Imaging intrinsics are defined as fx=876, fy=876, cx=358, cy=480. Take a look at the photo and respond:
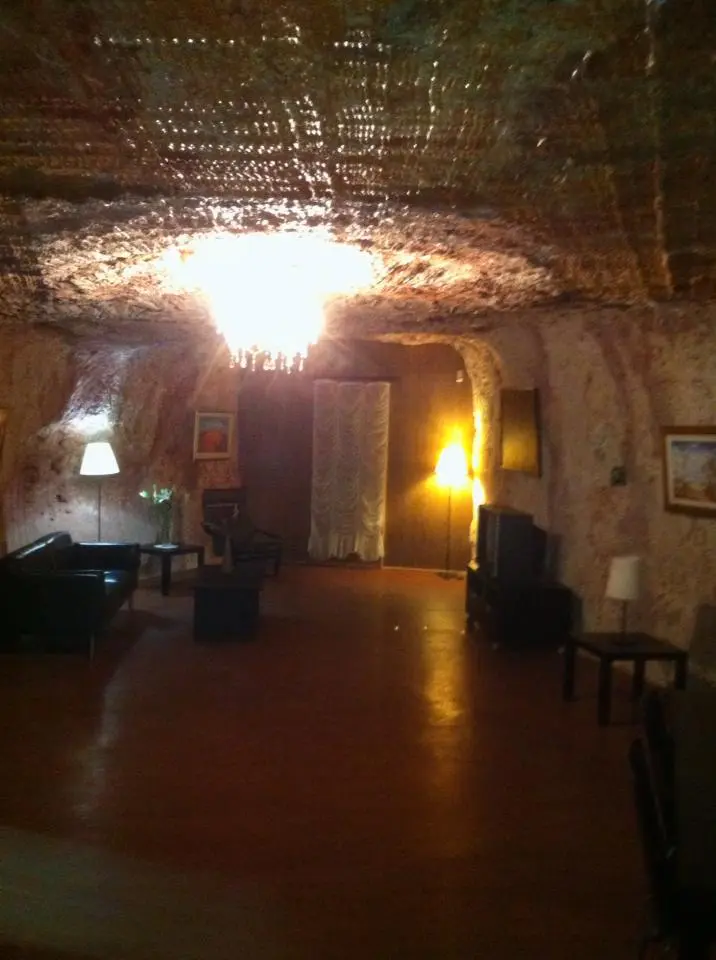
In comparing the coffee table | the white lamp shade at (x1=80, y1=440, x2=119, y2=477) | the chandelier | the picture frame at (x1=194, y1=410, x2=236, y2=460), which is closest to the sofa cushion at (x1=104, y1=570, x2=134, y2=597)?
the coffee table

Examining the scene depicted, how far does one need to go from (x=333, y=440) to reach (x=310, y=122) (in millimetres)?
8900

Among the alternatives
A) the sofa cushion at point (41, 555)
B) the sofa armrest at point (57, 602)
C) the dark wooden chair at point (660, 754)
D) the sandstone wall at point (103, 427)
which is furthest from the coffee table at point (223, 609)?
the dark wooden chair at point (660, 754)

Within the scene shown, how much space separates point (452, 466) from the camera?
433 inches

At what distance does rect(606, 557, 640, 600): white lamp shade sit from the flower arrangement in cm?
581

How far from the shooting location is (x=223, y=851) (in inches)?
154

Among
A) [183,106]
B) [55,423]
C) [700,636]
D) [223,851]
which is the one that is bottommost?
[223,851]

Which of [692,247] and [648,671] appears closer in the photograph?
[692,247]

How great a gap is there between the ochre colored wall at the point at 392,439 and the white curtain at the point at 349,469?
134mm

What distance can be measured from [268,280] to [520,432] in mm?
3878

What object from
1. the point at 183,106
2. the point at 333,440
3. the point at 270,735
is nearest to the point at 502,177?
the point at 183,106

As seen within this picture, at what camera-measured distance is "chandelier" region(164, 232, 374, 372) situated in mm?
4602

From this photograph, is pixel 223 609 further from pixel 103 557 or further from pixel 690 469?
pixel 690 469

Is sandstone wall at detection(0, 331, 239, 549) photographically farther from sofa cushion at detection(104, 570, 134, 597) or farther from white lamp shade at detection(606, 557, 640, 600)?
white lamp shade at detection(606, 557, 640, 600)

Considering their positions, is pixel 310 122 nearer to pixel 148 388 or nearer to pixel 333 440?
pixel 148 388
